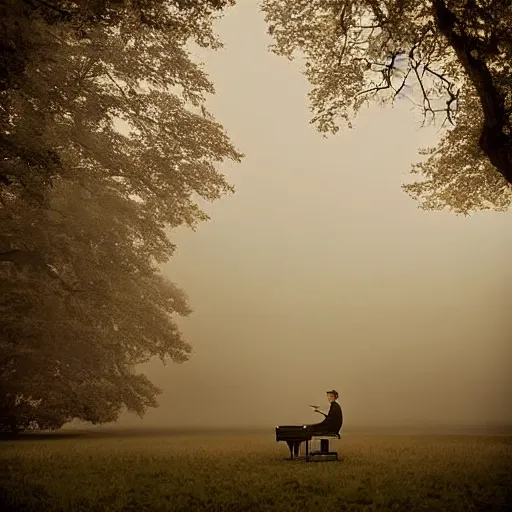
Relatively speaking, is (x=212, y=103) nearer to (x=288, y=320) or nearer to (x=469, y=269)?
(x=288, y=320)

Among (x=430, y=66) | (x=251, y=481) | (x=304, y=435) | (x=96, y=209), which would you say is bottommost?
(x=251, y=481)

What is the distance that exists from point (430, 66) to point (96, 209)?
1023 cm

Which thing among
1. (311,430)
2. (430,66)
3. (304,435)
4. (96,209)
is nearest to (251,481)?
(304,435)

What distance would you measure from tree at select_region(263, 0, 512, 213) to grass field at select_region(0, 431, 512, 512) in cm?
567

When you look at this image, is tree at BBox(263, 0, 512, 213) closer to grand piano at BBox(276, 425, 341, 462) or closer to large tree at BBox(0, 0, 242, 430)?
large tree at BBox(0, 0, 242, 430)

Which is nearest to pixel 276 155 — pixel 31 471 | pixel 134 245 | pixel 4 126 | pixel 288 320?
pixel 288 320

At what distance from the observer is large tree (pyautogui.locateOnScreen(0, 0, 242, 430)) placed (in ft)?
47.5

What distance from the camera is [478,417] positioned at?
25438mm

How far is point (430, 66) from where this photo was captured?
534 inches

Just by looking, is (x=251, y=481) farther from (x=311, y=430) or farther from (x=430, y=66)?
(x=430, y=66)

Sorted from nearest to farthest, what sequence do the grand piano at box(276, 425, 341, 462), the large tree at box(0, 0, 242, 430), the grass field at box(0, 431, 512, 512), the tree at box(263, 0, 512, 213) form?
the grass field at box(0, 431, 512, 512) < the tree at box(263, 0, 512, 213) < the grand piano at box(276, 425, 341, 462) < the large tree at box(0, 0, 242, 430)

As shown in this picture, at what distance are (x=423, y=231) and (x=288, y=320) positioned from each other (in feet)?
27.6

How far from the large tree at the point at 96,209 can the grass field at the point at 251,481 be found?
427cm

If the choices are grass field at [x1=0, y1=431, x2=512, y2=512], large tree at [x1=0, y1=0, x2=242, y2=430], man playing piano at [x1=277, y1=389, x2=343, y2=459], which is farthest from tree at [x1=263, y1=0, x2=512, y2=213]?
man playing piano at [x1=277, y1=389, x2=343, y2=459]
